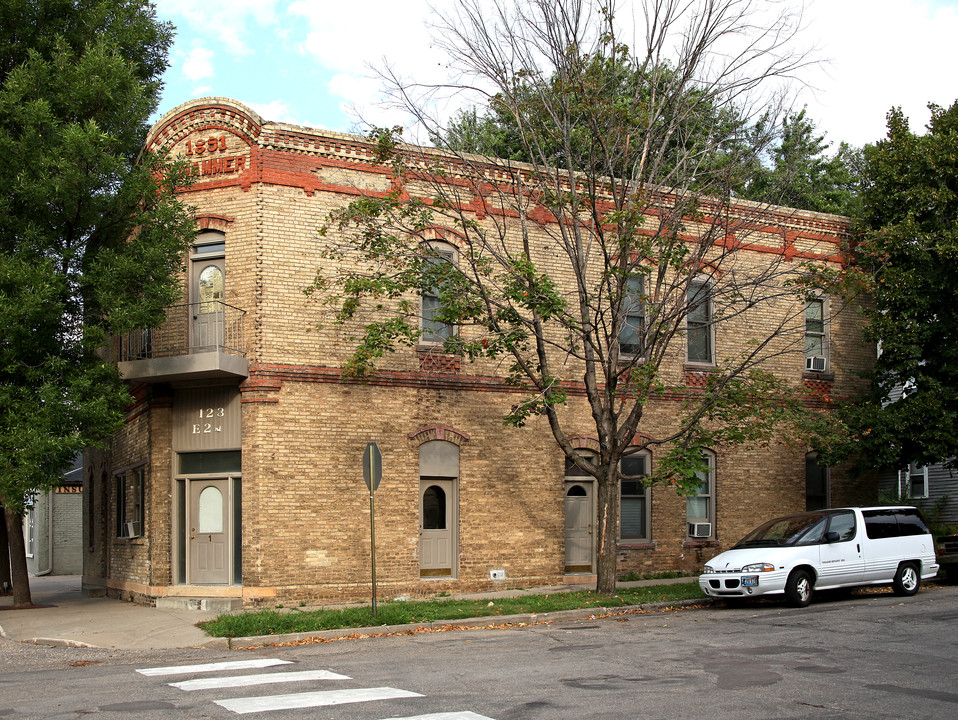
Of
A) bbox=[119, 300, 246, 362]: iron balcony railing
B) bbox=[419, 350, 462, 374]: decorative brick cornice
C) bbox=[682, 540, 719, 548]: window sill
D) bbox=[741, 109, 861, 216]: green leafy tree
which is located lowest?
bbox=[682, 540, 719, 548]: window sill

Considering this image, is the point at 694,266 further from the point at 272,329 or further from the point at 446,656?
the point at 446,656

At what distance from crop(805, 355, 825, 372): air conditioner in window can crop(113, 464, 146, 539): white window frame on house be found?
15469mm

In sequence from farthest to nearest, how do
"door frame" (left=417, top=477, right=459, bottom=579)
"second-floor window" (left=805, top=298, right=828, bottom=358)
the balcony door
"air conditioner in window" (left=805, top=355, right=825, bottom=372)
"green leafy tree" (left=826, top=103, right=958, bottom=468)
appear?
1. "second-floor window" (left=805, top=298, right=828, bottom=358)
2. "air conditioner in window" (left=805, top=355, right=825, bottom=372)
3. "green leafy tree" (left=826, top=103, right=958, bottom=468)
4. "door frame" (left=417, top=477, right=459, bottom=579)
5. the balcony door

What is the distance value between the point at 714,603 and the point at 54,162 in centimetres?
1363

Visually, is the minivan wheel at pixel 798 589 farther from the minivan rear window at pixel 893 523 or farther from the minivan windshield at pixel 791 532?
the minivan rear window at pixel 893 523

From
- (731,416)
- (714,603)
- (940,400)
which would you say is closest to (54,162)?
(731,416)

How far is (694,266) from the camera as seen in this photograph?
18.2m

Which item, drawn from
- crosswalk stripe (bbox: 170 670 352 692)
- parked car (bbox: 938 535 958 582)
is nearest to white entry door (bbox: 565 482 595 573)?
parked car (bbox: 938 535 958 582)

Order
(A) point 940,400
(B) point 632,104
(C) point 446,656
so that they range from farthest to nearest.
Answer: (A) point 940,400, (B) point 632,104, (C) point 446,656

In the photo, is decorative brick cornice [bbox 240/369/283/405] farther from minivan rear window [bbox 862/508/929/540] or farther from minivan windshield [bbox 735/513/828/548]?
minivan rear window [bbox 862/508/929/540]

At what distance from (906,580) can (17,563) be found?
17.2 m

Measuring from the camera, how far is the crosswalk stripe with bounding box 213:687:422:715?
329 inches

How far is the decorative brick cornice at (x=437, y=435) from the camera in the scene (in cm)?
1908

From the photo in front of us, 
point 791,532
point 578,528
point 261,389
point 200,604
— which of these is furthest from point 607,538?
point 200,604
